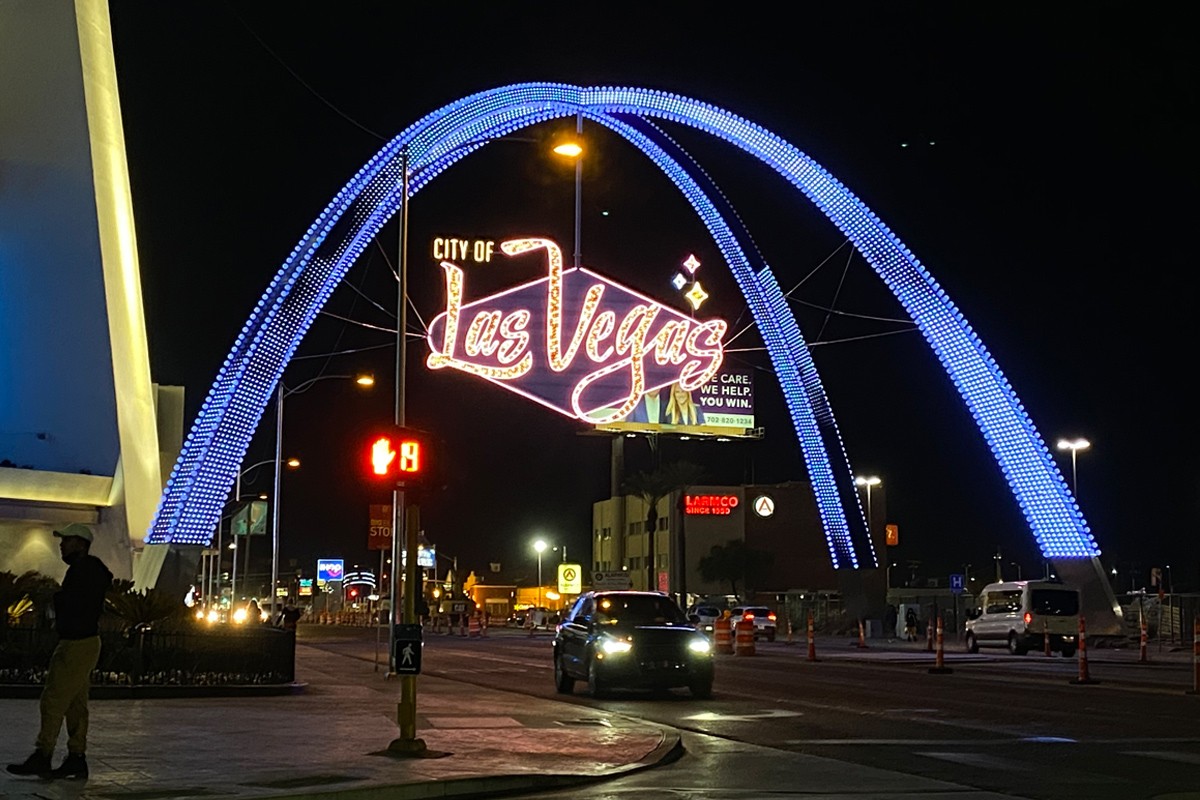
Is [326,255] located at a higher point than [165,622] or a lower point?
higher

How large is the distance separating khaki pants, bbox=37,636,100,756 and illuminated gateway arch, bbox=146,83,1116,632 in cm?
2401

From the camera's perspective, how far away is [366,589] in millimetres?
144250

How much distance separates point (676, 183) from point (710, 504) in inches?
1944

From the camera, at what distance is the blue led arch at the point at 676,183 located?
38.2 meters

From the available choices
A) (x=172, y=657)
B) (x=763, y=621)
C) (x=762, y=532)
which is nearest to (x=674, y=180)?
(x=763, y=621)

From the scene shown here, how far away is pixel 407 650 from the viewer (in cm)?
1341

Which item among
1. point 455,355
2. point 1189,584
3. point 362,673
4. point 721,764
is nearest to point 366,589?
point 1189,584

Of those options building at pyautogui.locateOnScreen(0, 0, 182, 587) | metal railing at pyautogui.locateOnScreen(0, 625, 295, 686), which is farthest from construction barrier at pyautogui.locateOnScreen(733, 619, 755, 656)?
metal railing at pyautogui.locateOnScreen(0, 625, 295, 686)

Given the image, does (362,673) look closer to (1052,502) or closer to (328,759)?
(328,759)

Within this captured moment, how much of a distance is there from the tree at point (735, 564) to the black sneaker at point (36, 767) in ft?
283

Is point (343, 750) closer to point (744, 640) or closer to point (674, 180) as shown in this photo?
point (744, 640)

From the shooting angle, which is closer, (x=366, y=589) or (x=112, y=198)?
(x=112, y=198)

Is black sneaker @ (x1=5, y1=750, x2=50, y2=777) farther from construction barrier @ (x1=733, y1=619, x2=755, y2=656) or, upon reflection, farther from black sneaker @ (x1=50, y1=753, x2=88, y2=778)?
construction barrier @ (x1=733, y1=619, x2=755, y2=656)

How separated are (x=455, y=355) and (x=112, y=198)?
48.4 feet
